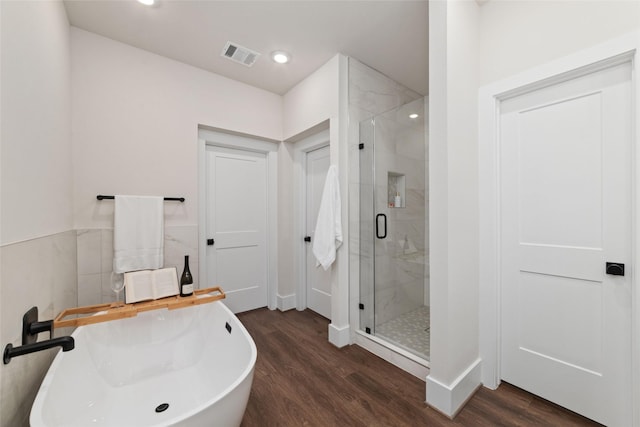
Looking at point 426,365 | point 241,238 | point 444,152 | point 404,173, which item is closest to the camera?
point 444,152

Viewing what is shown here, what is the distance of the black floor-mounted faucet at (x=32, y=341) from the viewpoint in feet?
2.79

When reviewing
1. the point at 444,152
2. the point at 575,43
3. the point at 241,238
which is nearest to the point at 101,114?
the point at 241,238

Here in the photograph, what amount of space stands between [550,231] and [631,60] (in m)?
0.95

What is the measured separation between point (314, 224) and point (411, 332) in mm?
1498

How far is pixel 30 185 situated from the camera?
3.86 ft

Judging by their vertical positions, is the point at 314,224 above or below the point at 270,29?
below

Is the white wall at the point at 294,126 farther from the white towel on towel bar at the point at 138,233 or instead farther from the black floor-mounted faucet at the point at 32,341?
the black floor-mounted faucet at the point at 32,341

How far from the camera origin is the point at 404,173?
7.93ft

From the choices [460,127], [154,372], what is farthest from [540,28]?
[154,372]

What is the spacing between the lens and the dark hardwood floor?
1461 mm

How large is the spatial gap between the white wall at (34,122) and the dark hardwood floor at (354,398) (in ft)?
5.05

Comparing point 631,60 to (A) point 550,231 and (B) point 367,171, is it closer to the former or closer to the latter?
(A) point 550,231

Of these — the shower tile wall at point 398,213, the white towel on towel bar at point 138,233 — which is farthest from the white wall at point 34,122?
the shower tile wall at point 398,213

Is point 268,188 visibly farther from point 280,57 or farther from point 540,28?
point 540,28
